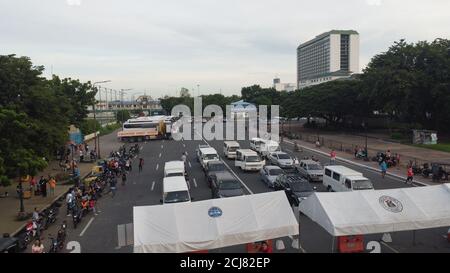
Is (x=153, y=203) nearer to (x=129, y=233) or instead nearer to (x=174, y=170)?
(x=174, y=170)

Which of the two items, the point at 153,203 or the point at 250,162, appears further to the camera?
the point at 250,162

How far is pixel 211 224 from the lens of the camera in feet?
45.7

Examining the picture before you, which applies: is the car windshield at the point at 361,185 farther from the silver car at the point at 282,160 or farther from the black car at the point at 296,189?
the silver car at the point at 282,160

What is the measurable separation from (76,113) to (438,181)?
3707 cm

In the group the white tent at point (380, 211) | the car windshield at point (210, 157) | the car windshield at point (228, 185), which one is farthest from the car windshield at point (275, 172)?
the white tent at point (380, 211)

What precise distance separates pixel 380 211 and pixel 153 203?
46.4 ft

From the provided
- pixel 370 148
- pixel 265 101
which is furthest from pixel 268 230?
→ pixel 265 101

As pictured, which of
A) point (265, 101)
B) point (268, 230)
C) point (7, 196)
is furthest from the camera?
point (265, 101)

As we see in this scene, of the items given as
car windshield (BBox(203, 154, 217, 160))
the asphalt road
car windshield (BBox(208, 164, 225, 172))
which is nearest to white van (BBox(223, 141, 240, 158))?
the asphalt road

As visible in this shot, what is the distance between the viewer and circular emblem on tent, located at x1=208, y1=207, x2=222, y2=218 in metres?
14.2

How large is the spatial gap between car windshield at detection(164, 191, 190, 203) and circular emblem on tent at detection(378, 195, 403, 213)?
31.9ft

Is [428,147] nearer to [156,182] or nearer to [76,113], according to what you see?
[156,182]

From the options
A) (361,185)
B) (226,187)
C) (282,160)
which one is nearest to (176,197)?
(226,187)

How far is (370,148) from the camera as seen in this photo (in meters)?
50.5
